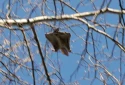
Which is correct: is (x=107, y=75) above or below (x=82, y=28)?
below

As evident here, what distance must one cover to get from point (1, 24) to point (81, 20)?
0.57 meters

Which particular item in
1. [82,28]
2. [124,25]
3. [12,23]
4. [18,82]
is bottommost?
[124,25]

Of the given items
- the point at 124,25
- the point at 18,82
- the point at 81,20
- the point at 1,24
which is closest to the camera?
the point at 124,25

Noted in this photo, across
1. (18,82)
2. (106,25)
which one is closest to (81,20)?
(106,25)

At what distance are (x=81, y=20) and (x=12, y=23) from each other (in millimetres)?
506

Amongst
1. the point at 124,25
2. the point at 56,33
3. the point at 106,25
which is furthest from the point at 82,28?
the point at 124,25

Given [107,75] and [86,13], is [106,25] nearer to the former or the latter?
[86,13]

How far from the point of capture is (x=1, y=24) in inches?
92.5

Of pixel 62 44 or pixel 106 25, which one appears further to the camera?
pixel 106 25

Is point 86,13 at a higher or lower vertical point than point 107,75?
higher

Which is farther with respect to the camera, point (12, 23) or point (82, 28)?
point (82, 28)

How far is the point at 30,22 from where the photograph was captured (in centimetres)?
229

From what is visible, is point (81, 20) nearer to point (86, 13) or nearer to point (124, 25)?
point (86, 13)

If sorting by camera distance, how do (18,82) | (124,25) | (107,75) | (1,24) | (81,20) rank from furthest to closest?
1. (18,82)
2. (107,75)
3. (1,24)
4. (81,20)
5. (124,25)
